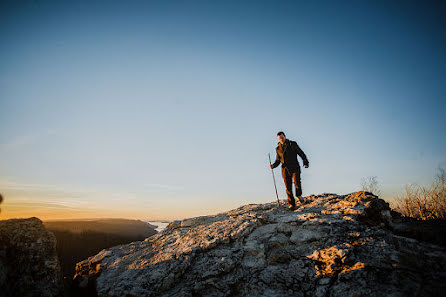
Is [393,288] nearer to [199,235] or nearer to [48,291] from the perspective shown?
[199,235]

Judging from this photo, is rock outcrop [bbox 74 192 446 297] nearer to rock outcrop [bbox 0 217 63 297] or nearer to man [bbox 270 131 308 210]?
rock outcrop [bbox 0 217 63 297]

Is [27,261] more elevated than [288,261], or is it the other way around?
[27,261]

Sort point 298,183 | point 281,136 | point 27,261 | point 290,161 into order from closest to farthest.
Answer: point 27,261
point 298,183
point 290,161
point 281,136

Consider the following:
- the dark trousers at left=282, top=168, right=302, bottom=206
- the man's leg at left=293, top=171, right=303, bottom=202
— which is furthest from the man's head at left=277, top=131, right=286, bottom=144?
the man's leg at left=293, top=171, right=303, bottom=202

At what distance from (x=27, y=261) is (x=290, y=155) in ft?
27.1

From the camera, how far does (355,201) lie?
548cm

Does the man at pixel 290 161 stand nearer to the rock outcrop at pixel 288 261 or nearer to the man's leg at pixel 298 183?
the man's leg at pixel 298 183

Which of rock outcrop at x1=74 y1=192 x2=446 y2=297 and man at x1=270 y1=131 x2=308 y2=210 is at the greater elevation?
man at x1=270 y1=131 x2=308 y2=210

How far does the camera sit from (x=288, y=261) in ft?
13.4

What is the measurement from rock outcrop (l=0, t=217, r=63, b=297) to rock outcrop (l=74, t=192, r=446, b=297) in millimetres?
989

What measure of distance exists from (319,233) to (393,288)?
1.62m

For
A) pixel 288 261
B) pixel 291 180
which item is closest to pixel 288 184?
pixel 291 180

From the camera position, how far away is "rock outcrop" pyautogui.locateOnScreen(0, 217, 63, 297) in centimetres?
364

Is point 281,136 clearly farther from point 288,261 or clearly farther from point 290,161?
point 288,261
